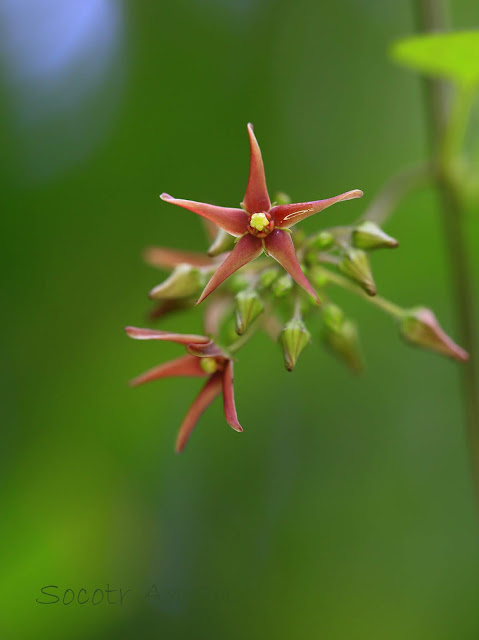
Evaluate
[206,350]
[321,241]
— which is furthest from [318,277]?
[206,350]

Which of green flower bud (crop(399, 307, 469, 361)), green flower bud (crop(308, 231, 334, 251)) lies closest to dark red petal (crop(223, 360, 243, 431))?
green flower bud (crop(308, 231, 334, 251))

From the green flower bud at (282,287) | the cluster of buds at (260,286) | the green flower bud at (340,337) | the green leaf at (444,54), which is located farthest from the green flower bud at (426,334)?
the green leaf at (444,54)

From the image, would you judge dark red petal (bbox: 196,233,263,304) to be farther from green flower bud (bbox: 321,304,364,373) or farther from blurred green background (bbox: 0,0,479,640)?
blurred green background (bbox: 0,0,479,640)

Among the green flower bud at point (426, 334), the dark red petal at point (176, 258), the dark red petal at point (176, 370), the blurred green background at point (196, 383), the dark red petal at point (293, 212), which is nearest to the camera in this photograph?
the dark red petal at point (293, 212)

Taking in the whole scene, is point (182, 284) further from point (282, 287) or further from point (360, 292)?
point (360, 292)

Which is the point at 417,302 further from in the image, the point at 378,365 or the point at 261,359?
the point at 261,359

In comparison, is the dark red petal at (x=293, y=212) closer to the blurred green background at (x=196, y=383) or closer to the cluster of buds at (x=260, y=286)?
the cluster of buds at (x=260, y=286)

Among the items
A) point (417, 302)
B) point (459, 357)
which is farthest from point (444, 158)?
point (417, 302)
